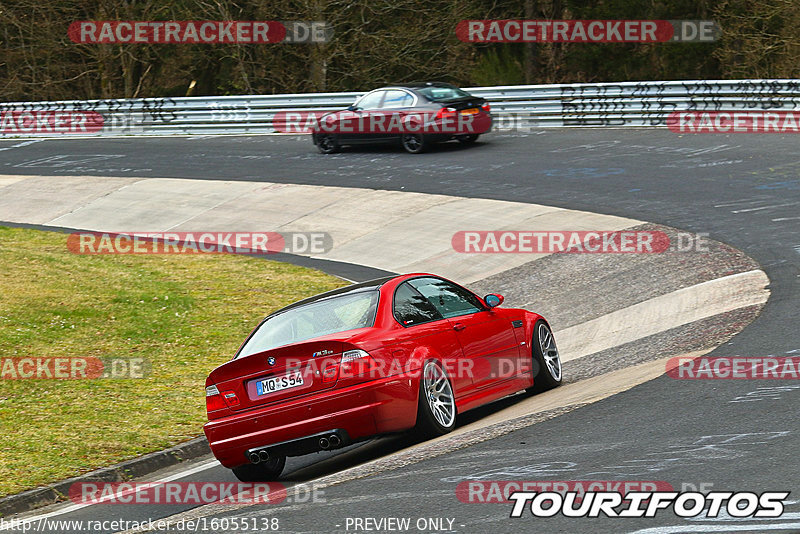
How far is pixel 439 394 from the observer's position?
816 centimetres

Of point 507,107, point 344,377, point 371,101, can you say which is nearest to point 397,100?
point 371,101

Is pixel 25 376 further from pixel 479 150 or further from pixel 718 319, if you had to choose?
pixel 479 150

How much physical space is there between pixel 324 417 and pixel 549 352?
3.04 m

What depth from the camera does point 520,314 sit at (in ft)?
32.3

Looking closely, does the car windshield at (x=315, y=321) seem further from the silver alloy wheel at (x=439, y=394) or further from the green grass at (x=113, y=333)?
the green grass at (x=113, y=333)

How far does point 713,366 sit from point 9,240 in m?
15.0

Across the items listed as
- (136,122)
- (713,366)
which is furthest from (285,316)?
(136,122)

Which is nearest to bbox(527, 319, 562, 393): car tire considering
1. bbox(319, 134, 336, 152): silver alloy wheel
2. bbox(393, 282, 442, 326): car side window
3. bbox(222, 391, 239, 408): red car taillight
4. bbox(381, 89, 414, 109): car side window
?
bbox(393, 282, 442, 326): car side window

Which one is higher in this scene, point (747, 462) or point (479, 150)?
point (479, 150)

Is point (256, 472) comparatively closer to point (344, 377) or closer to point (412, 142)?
point (344, 377)

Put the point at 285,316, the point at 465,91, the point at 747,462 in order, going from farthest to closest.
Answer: the point at 465,91 < the point at 285,316 < the point at 747,462

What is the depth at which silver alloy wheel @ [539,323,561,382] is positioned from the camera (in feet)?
32.2

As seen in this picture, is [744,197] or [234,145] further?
[234,145]

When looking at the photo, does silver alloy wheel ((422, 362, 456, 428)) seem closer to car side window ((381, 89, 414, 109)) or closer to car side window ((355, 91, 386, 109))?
car side window ((381, 89, 414, 109))
